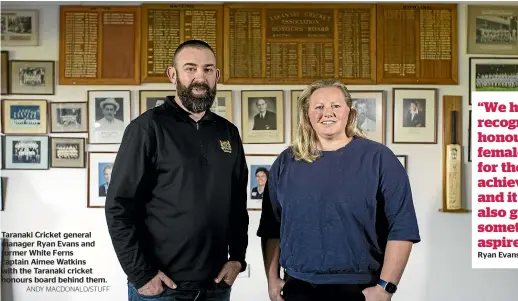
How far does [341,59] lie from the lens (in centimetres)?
292

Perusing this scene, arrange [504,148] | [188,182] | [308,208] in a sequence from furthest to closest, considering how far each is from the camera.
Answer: [504,148], [188,182], [308,208]

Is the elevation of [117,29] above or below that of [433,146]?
above

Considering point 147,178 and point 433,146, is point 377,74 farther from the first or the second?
point 147,178

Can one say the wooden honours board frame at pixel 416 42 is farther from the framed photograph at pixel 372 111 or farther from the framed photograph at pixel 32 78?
the framed photograph at pixel 32 78

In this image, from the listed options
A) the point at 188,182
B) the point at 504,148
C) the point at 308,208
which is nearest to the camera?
the point at 308,208

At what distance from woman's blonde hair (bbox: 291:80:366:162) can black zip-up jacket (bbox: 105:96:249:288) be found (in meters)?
0.26

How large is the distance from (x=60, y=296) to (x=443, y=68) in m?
2.36

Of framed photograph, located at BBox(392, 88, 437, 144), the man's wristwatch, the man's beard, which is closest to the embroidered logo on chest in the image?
the man's beard

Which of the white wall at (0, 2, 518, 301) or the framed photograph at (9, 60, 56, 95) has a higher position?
the framed photograph at (9, 60, 56, 95)

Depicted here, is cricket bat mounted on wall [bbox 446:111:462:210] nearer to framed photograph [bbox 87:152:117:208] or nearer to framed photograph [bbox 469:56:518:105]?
framed photograph [bbox 469:56:518:105]

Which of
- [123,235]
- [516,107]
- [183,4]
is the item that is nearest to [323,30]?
[183,4]

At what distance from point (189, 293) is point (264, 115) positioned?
4.51ft

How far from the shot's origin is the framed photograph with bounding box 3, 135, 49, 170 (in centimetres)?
295

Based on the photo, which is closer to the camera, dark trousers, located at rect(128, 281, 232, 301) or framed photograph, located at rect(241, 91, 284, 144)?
dark trousers, located at rect(128, 281, 232, 301)
